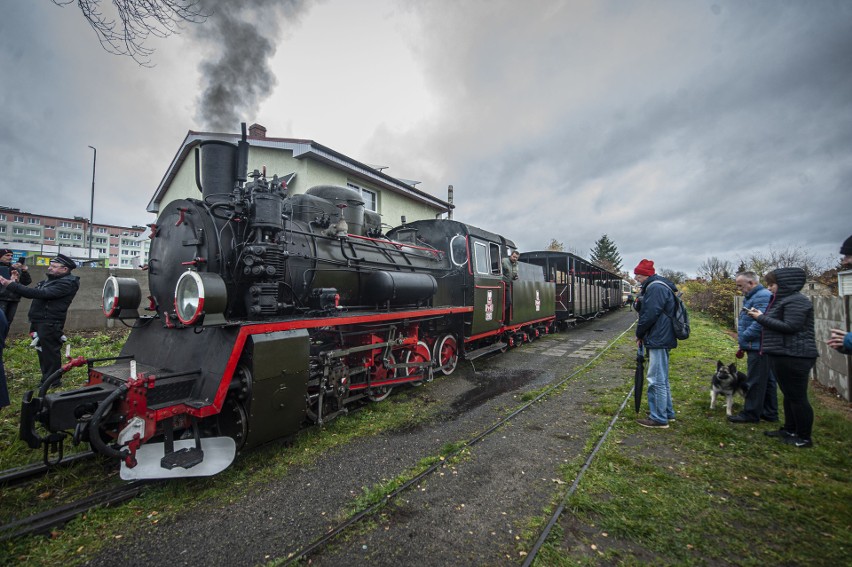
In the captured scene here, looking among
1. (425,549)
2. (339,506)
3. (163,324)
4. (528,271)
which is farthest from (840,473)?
(528,271)

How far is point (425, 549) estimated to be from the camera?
262 centimetres

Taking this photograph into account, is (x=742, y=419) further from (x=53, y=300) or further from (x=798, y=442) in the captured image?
(x=53, y=300)

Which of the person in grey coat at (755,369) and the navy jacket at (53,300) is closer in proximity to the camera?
the person in grey coat at (755,369)

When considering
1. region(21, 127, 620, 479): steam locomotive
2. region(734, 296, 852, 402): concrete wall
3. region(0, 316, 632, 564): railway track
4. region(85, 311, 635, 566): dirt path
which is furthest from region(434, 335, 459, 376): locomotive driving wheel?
region(734, 296, 852, 402): concrete wall

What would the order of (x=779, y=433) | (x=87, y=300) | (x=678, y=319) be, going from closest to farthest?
1. (x=779, y=433)
2. (x=678, y=319)
3. (x=87, y=300)

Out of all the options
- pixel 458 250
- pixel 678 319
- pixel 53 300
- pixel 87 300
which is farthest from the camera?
pixel 87 300

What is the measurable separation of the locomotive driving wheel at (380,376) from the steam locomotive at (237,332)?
0.8 inches

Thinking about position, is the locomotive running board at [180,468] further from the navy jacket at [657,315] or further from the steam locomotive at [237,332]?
the navy jacket at [657,315]

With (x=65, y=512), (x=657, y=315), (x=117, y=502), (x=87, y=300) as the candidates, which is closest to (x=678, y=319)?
(x=657, y=315)

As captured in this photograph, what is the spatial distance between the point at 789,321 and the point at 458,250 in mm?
5090

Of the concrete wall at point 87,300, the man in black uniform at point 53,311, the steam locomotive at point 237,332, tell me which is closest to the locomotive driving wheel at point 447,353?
the steam locomotive at point 237,332

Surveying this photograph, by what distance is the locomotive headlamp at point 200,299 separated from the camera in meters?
3.25

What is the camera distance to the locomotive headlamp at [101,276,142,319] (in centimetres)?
419

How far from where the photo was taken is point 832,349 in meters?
6.15
